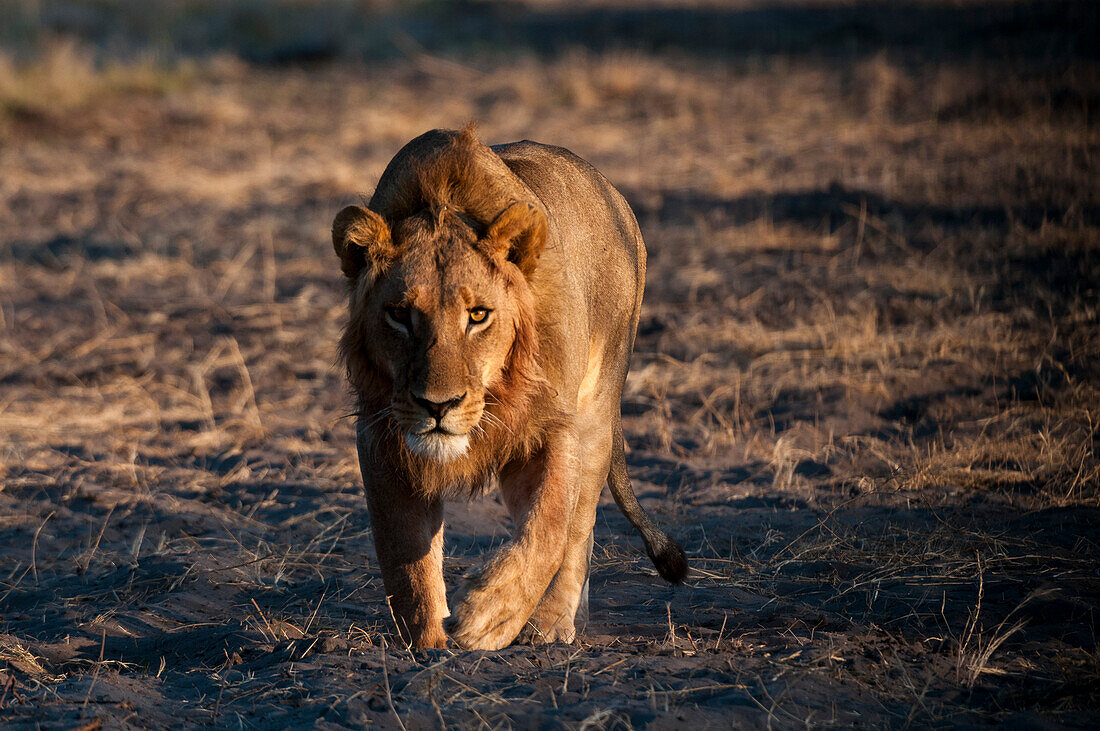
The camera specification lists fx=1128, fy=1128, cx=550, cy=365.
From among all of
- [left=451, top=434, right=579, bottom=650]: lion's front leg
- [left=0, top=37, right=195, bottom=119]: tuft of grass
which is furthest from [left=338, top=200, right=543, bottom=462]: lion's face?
[left=0, top=37, right=195, bottom=119]: tuft of grass

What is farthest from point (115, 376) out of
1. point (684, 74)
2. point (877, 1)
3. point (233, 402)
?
point (877, 1)

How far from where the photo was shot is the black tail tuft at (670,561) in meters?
4.29

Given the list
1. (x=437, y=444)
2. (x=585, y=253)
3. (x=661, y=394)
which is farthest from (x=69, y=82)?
(x=437, y=444)

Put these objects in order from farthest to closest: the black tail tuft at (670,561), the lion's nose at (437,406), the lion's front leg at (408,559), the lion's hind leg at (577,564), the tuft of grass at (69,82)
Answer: the tuft of grass at (69,82), the black tail tuft at (670,561), the lion's hind leg at (577,564), the lion's front leg at (408,559), the lion's nose at (437,406)

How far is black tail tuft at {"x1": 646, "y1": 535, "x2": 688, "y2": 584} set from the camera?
429cm

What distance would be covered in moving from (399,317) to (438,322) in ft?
0.47

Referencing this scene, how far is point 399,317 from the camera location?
11.0ft

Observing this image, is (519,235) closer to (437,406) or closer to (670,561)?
(437,406)

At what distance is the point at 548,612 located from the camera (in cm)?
396

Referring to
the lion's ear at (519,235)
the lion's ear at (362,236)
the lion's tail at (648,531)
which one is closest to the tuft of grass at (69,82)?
the lion's tail at (648,531)

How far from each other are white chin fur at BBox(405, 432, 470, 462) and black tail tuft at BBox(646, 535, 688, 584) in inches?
50.7

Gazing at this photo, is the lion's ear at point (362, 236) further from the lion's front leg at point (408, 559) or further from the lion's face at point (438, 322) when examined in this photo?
the lion's front leg at point (408, 559)

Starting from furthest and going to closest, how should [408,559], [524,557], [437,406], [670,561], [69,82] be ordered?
[69,82] → [670,561] → [408,559] → [524,557] → [437,406]

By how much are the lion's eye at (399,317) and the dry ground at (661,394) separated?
949 millimetres
